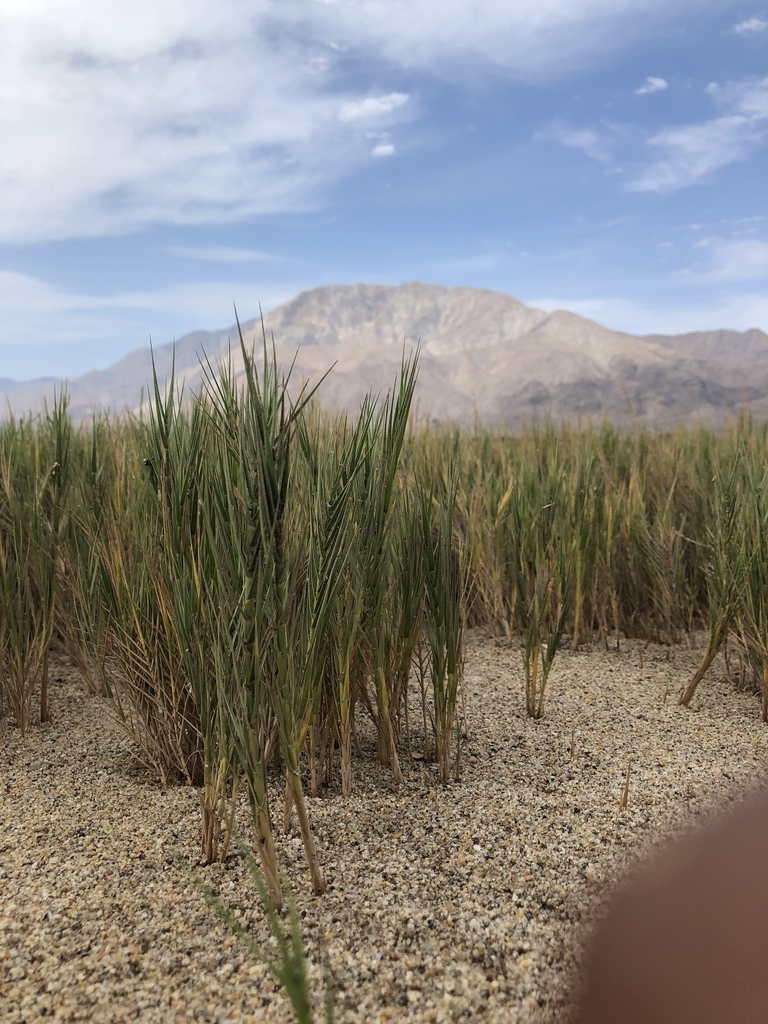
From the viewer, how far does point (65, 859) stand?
5.73 feet

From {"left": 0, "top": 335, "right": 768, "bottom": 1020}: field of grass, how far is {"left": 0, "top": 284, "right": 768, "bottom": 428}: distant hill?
39.7 inches

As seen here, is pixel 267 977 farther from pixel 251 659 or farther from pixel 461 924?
pixel 251 659

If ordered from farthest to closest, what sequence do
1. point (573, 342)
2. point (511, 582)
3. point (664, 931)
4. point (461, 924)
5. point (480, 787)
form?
point (573, 342) → point (511, 582) → point (480, 787) → point (664, 931) → point (461, 924)

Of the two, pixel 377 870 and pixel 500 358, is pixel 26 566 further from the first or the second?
pixel 500 358

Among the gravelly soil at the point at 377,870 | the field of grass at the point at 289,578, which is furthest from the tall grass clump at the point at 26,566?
the gravelly soil at the point at 377,870

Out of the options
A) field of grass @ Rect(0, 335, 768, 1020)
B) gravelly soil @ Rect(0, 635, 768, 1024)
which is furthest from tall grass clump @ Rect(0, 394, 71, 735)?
gravelly soil @ Rect(0, 635, 768, 1024)

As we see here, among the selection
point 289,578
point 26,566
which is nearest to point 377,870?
point 289,578

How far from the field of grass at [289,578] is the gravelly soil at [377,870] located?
0.29ft

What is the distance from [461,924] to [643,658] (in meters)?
2.07

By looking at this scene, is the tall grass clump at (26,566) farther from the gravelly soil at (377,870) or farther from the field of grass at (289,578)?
the gravelly soil at (377,870)

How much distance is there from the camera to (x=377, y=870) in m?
1.67

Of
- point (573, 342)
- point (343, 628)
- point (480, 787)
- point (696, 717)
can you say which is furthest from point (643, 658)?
point (573, 342)

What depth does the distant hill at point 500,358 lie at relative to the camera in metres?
34.7

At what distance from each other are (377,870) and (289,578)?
28.7 inches
